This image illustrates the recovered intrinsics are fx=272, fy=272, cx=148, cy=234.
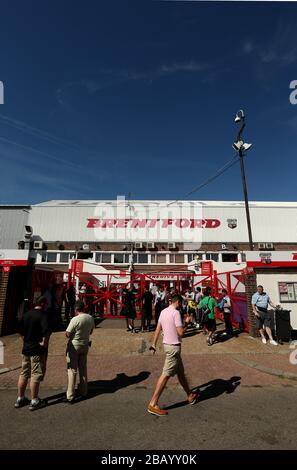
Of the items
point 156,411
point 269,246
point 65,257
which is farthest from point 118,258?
point 156,411

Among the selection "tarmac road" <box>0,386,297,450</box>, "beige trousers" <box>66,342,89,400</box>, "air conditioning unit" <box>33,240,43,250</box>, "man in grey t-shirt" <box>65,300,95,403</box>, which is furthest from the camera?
"air conditioning unit" <box>33,240,43,250</box>

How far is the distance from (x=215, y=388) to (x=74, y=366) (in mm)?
2950

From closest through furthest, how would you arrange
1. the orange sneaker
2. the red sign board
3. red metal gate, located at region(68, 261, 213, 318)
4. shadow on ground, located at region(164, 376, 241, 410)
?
the orange sneaker → shadow on ground, located at region(164, 376, 241, 410) → the red sign board → red metal gate, located at region(68, 261, 213, 318)

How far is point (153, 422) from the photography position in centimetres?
417

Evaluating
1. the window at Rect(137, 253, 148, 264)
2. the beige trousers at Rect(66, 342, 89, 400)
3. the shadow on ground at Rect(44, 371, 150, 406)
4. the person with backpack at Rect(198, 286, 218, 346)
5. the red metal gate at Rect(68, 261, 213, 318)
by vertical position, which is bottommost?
the shadow on ground at Rect(44, 371, 150, 406)

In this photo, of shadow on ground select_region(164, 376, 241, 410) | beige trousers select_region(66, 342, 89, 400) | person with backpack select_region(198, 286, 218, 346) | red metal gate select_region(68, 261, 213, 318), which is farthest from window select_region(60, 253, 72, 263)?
shadow on ground select_region(164, 376, 241, 410)

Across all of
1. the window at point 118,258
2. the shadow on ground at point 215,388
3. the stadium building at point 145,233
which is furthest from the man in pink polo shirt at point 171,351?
the window at point 118,258

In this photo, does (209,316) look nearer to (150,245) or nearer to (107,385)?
(107,385)

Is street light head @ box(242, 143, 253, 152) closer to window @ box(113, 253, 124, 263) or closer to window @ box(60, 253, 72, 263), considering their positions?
window @ box(113, 253, 124, 263)

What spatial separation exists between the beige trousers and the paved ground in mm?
230

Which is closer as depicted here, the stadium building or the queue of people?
the queue of people

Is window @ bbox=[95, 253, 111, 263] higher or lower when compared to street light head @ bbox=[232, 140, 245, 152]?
lower

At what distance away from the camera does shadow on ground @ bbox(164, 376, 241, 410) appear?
5.20 meters
